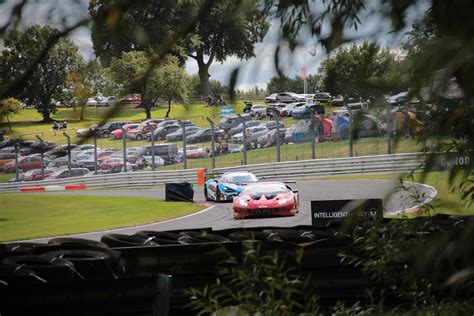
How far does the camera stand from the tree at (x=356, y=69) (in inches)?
99.1

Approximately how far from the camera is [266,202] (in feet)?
76.1

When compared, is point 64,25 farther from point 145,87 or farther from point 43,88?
point 43,88

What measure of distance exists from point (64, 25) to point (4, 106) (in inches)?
18.2

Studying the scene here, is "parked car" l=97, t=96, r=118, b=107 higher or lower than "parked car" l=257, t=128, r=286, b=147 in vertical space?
higher

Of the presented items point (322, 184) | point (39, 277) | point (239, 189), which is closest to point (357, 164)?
point (322, 184)

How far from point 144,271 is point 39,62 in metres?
3.22

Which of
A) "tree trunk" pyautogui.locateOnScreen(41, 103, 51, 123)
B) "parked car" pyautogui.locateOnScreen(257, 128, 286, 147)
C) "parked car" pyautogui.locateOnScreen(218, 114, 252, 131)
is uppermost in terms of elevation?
"tree trunk" pyautogui.locateOnScreen(41, 103, 51, 123)

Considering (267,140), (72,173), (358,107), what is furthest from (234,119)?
(72,173)

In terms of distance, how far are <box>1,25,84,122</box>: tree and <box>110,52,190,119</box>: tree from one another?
21 cm

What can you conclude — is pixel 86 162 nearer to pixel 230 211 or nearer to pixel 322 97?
pixel 230 211

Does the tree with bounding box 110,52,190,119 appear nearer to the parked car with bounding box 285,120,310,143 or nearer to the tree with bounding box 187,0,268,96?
the tree with bounding box 187,0,268,96

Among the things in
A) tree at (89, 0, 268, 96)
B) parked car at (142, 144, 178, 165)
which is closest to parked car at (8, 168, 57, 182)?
parked car at (142, 144, 178, 165)

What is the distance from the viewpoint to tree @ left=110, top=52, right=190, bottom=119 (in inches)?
131

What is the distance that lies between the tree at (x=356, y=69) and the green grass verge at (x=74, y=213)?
58.4 ft
